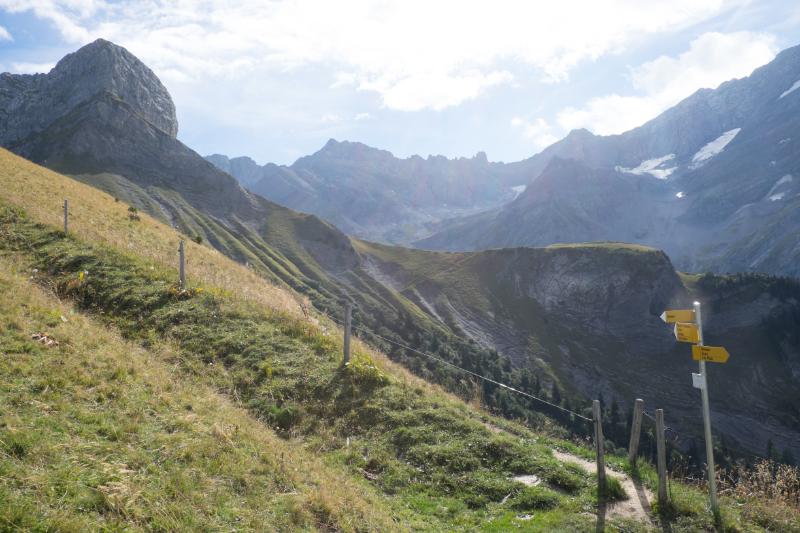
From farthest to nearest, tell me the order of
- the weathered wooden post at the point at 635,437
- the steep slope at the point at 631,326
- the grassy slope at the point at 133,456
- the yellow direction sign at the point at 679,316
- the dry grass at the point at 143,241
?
the steep slope at the point at 631,326 → the dry grass at the point at 143,241 → the weathered wooden post at the point at 635,437 → the yellow direction sign at the point at 679,316 → the grassy slope at the point at 133,456

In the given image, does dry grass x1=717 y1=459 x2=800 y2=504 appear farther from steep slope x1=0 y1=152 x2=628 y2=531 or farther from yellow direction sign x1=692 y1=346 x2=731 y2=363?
steep slope x1=0 y1=152 x2=628 y2=531

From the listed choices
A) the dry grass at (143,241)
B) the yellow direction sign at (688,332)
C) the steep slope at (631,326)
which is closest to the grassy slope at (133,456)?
the dry grass at (143,241)

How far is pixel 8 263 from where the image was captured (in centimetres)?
2045

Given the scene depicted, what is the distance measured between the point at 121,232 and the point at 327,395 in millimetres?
22578

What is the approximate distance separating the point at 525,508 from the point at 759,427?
17075cm

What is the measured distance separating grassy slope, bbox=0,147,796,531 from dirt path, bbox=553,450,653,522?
572 millimetres

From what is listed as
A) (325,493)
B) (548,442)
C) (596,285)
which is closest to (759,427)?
(596,285)

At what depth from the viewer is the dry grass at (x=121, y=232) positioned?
24172 mm

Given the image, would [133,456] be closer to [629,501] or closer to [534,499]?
[534,499]

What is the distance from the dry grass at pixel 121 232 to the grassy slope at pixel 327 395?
408 millimetres

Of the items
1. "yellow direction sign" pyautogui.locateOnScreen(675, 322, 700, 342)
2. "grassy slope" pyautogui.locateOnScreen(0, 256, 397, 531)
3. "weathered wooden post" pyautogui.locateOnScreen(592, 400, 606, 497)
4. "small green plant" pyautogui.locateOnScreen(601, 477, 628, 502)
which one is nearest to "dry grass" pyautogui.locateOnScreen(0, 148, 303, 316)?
"grassy slope" pyautogui.locateOnScreen(0, 256, 397, 531)

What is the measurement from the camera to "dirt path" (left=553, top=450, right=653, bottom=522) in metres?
11.0

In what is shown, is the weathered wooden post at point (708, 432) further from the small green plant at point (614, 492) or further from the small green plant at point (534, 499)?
the small green plant at point (534, 499)

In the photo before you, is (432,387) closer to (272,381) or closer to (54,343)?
(272,381)
